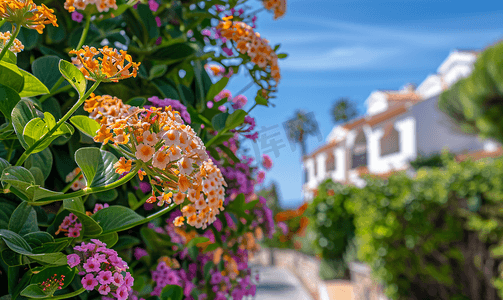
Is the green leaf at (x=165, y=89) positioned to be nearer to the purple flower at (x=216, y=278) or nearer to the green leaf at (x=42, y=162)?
the green leaf at (x=42, y=162)

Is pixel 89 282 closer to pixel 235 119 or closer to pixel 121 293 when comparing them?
pixel 121 293

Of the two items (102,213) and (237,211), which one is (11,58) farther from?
(237,211)

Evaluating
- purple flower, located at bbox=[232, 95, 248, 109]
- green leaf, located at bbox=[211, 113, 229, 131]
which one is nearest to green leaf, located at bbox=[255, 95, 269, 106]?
green leaf, located at bbox=[211, 113, 229, 131]

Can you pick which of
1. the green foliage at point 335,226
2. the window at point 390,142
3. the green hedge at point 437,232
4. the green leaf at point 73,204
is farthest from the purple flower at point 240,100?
the window at point 390,142

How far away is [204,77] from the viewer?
61.6 inches

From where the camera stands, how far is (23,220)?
928 mm

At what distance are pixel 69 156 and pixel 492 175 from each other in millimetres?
5635

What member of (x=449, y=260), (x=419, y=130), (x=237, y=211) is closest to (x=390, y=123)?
(x=419, y=130)

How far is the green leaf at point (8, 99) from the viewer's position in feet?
2.97

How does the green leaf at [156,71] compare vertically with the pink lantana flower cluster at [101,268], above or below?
above

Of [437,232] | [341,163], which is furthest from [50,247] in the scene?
[341,163]

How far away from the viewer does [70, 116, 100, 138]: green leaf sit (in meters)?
0.87

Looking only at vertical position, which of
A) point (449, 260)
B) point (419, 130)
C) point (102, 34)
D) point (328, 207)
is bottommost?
point (449, 260)

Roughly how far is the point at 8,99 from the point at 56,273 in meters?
0.44
